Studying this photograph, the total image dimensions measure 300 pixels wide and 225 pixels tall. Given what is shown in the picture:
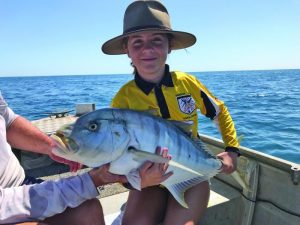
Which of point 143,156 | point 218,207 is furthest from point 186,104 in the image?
point 218,207

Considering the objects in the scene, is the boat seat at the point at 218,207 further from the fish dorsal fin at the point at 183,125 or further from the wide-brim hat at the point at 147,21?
the wide-brim hat at the point at 147,21

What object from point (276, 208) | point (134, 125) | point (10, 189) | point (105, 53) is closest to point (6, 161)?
point (10, 189)

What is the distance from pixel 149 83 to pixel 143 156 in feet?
3.41

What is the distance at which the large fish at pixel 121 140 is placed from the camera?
1.99 metres

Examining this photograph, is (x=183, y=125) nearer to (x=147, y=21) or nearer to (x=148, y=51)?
(x=148, y=51)

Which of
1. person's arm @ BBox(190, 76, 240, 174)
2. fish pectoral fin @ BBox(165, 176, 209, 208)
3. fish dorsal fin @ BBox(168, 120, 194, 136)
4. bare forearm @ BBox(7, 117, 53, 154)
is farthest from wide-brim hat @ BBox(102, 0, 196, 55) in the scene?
fish pectoral fin @ BBox(165, 176, 209, 208)

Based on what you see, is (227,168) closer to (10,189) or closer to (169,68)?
(169,68)

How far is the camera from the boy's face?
280 cm

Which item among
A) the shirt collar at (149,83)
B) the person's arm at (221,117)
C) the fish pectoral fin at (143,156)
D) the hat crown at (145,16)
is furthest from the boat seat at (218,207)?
the hat crown at (145,16)

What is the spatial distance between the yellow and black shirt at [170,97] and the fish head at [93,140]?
0.86 metres

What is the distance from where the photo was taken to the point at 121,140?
203 cm

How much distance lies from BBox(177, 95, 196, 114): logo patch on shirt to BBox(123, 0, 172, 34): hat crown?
0.60m

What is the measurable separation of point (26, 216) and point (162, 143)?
0.96 m

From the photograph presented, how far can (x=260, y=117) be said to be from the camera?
14625mm
